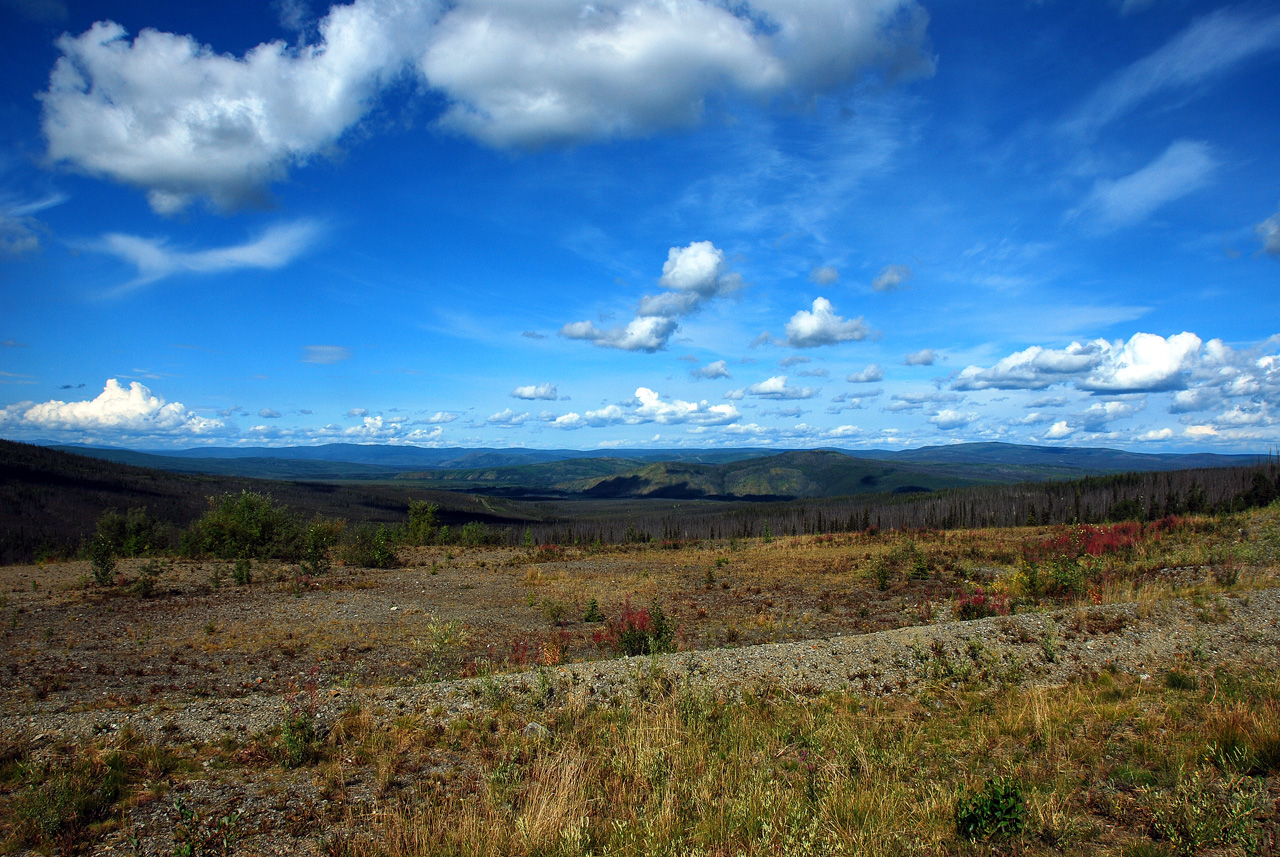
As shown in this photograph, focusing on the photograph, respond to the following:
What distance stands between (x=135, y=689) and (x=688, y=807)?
463 inches

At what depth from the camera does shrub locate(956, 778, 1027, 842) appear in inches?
172

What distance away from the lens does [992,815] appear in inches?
A: 175

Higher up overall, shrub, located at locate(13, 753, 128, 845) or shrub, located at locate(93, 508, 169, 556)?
shrub, located at locate(13, 753, 128, 845)

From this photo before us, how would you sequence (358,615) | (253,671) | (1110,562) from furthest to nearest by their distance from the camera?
(1110,562) → (358,615) → (253,671)

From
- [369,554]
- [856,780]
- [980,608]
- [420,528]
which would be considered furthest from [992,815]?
[420,528]

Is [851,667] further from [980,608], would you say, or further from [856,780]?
[980,608]

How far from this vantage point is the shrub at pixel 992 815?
4379 mm

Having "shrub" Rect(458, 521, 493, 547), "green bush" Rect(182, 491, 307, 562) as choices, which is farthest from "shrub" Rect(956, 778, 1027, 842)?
"shrub" Rect(458, 521, 493, 547)

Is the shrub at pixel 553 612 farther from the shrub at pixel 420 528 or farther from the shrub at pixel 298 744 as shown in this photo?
the shrub at pixel 420 528

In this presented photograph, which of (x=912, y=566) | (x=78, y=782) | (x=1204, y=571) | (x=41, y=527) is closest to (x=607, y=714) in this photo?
(x=78, y=782)

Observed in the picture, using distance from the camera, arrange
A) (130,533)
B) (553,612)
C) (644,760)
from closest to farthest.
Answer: (644,760) → (553,612) → (130,533)

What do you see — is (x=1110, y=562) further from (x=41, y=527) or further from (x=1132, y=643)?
(x=41, y=527)

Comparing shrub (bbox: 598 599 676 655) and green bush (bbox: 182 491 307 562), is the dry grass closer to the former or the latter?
shrub (bbox: 598 599 676 655)

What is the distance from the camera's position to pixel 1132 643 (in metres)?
10.0
